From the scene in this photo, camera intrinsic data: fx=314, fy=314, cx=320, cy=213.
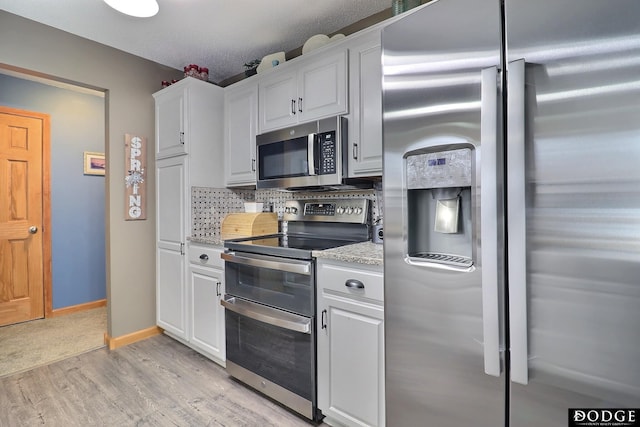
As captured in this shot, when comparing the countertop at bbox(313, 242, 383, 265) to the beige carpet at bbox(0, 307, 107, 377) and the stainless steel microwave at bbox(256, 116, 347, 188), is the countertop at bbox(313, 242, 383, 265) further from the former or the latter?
the beige carpet at bbox(0, 307, 107, 377)

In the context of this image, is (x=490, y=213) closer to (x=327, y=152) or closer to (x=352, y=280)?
(x=352, y=280)

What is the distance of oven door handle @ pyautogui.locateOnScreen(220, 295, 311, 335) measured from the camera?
164 centimetres

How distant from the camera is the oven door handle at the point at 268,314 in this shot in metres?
1.64

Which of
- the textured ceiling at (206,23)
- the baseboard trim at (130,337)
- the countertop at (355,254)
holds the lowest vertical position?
the baseboard trim at (130,337)

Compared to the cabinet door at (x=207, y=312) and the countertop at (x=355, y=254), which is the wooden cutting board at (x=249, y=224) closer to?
the cabinet door at (x=207, y=312)

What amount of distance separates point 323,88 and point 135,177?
72.2 inches

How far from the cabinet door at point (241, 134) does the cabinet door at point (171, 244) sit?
369 millimetres

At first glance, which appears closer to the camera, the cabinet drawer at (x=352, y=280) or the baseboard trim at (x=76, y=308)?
the cabinet drawer at (x=352, y=280)

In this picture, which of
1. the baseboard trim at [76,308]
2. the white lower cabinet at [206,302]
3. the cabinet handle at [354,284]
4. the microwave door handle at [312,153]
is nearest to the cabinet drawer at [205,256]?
the white lower cabinet at [206,302]

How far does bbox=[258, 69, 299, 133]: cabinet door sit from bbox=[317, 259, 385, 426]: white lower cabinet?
1.12m

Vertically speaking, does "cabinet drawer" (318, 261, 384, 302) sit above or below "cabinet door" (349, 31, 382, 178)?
below

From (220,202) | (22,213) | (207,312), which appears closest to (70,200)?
(22,213)

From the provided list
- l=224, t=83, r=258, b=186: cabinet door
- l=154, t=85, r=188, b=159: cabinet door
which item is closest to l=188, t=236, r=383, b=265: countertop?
l=224, t=83, r=258, b=186: cabinet door

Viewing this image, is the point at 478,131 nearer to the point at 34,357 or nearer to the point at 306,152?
the point at 306,152
